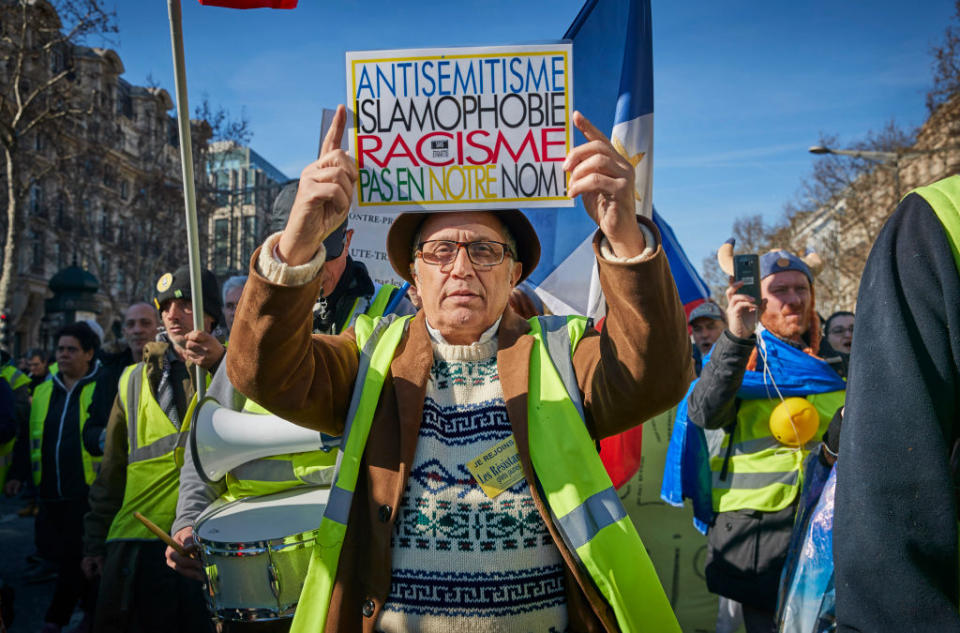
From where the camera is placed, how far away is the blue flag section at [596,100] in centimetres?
435

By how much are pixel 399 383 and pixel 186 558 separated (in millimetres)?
1478

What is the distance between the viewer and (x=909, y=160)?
22.5 m

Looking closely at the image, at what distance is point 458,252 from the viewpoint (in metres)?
2.31

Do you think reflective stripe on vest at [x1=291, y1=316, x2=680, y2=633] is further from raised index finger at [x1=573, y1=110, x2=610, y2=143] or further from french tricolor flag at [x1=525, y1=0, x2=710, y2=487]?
french tricolor flag at [x1=525, y1=0, x2=710, y2=487]

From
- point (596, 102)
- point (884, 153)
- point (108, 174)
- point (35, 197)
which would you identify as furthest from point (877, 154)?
point (35, 197)

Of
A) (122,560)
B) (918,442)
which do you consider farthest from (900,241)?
(122,560)

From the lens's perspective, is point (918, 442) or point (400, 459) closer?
point (918, 442)

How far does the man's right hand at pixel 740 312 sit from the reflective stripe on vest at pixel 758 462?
1.98ft

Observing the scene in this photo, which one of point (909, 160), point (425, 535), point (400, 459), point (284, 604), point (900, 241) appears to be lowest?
point (284, 604)

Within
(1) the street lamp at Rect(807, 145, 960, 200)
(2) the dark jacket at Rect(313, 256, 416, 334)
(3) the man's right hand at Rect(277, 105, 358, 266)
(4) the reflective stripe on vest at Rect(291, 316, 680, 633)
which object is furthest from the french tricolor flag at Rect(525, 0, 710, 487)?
(1) the street lamp at Rect(807, 145, 960, 200)

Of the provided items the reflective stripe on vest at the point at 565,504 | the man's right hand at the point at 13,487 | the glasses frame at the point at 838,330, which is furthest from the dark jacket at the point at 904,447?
the man's right hand at the point at 13,487

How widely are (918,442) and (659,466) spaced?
3.98 meters

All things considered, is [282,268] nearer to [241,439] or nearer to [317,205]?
[317,205]

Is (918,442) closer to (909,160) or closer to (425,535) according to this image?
(425,535)
